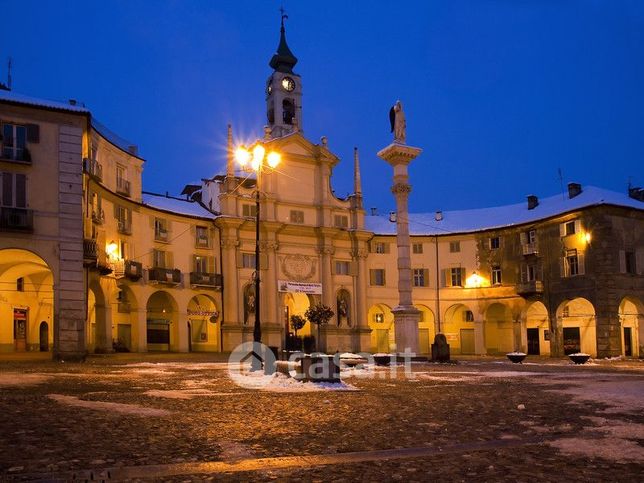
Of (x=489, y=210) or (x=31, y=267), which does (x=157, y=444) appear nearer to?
(x=31, y=267)

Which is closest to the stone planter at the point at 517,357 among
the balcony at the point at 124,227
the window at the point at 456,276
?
the window at the point at 456,276

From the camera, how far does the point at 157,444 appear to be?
808cm

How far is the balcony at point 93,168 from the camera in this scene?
114ft

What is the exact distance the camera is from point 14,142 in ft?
99.7

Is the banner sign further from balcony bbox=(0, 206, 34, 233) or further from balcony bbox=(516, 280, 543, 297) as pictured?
balcony bbox=(0, 206, 34, 233)

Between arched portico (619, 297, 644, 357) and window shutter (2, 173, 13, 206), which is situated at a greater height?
window shutter (2, 173, 13, 206)

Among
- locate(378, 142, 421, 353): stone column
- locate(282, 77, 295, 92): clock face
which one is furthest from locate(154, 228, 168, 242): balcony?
locate(282, 77, 295, 92): clock face

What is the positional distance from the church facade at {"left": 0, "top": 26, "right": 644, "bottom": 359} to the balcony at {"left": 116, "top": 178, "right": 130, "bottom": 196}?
8.7 inches

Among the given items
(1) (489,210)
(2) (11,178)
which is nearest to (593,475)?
(2) (11,178)

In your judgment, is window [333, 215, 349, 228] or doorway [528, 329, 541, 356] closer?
doorway [528, 329, 541, 356]

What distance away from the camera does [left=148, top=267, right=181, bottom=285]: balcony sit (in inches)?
1864

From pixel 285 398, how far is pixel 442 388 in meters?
4.91

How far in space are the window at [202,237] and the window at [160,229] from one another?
326 centimetres

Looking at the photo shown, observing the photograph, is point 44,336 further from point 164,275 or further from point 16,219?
point 16,219
